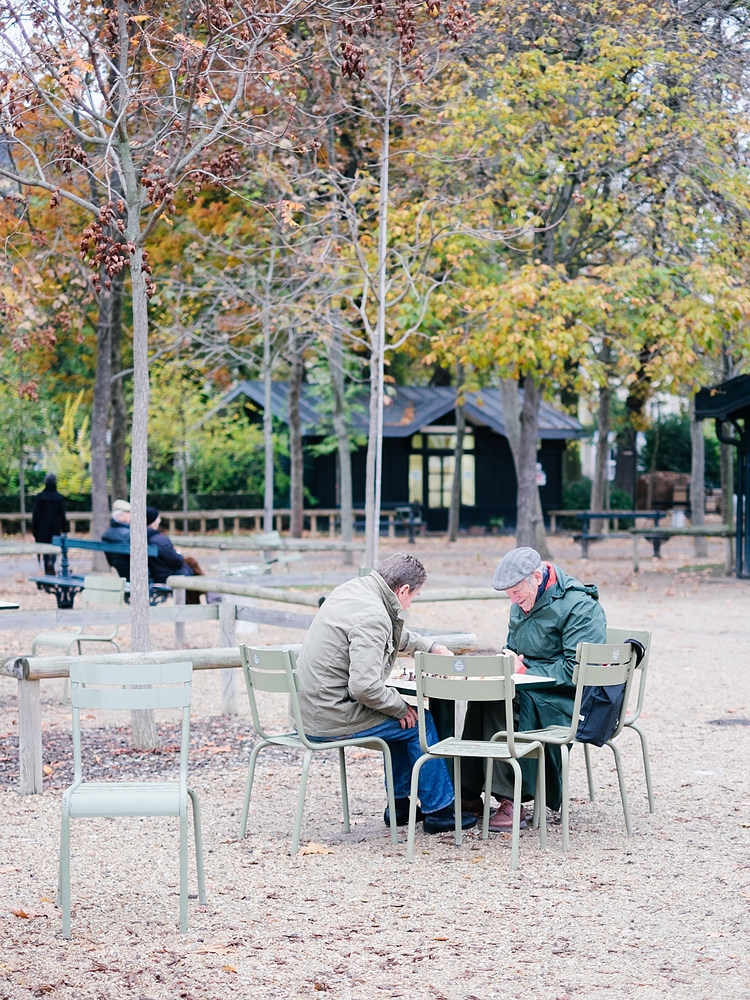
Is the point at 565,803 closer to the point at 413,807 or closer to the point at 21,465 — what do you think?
the point at 413,807

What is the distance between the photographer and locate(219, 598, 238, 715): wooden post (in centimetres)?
1001

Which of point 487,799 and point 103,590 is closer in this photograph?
point 487,799

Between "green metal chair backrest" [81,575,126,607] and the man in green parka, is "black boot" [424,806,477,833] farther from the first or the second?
"green metal chair backrest" [81,575,126,607]

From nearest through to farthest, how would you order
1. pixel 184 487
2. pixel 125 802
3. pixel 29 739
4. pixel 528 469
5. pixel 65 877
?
pixel 65 877 → pixel 125 802 → pixel 29 739 → pixel 528 469 → pixel 184 487

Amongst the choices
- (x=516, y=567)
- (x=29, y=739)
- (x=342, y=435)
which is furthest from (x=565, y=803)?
(x=342, y=435)

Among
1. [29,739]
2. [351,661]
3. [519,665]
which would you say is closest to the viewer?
[351,661]

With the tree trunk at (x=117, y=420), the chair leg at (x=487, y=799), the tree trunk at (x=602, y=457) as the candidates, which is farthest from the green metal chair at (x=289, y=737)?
the tree trunk at (x=602, y=457)

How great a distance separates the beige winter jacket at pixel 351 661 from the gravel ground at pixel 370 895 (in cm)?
64

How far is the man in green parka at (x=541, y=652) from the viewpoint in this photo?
6.77 meters

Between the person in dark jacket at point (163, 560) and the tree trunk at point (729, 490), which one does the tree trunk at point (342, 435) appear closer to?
the tree trunk at point (729, 490)

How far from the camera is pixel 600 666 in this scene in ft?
21.2

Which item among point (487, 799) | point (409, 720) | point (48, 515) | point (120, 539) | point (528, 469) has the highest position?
point (528, 469)

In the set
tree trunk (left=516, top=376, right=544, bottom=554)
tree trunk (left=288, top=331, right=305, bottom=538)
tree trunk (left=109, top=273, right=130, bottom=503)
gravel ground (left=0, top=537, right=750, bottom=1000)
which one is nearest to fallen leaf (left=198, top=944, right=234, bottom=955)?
gravel ground (left=0, top=537, right=750, bottom=1000)

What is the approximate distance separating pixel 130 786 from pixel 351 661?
4.18 feet
